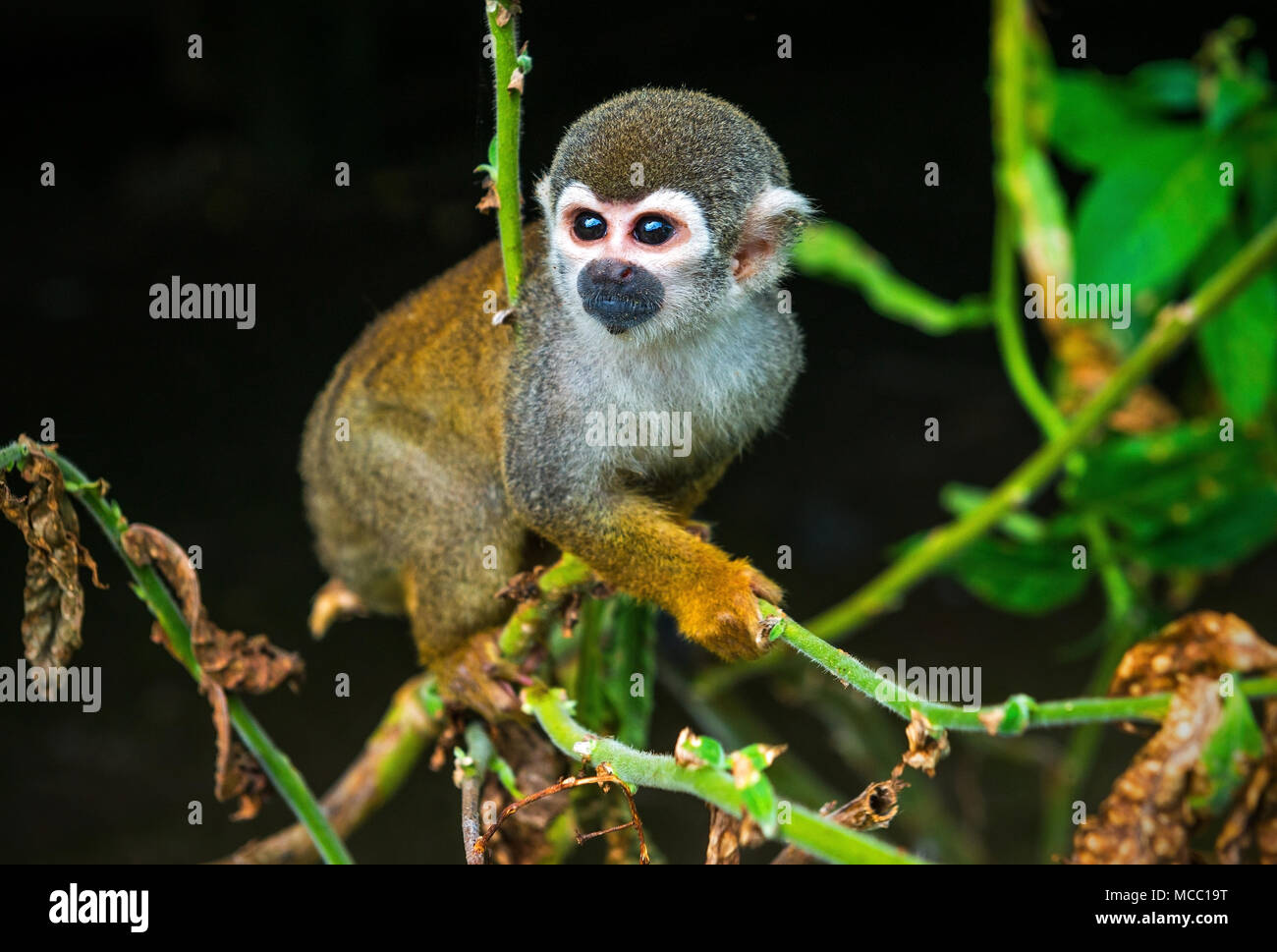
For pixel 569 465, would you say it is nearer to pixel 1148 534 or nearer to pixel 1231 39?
pixel 1148 534

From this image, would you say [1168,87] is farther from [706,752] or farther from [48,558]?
[48,558]

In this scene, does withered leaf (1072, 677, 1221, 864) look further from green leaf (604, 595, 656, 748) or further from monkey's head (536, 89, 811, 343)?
monkey's head (536, 89, 811, 343)

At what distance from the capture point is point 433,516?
9.92 feet

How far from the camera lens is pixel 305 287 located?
13.0 feet

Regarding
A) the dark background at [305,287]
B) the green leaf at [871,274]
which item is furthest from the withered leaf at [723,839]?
the green leaf at [871,274]

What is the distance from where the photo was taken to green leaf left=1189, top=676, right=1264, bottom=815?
2.46 meters

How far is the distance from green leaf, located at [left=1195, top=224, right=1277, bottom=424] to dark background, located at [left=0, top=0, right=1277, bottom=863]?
120 cm

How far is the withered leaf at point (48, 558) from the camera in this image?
207 cm

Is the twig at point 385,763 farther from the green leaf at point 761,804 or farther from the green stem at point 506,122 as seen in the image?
the green leaf at point 761,804

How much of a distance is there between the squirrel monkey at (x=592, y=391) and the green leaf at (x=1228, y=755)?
99 centimetres

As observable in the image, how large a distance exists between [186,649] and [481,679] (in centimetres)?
66

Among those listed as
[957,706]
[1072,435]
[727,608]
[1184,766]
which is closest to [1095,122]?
[1072,435]

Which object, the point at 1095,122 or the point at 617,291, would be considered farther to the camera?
the point at 1095,122
